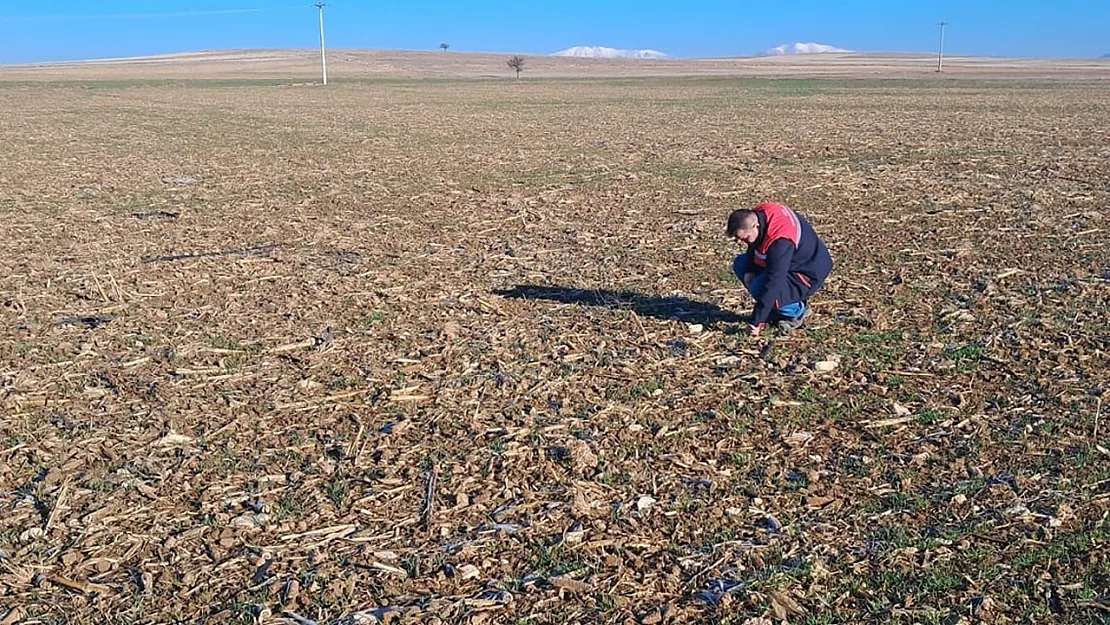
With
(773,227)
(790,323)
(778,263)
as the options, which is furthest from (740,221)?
(790,323)

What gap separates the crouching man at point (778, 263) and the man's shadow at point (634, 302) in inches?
17.8

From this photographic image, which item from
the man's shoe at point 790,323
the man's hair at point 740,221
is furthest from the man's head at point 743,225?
the man's shoe at point 790,323

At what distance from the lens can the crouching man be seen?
6711 millimetres

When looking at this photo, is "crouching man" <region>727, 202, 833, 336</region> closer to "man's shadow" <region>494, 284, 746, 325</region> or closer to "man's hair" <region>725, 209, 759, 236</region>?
"man's hair" <region>725, 209, 759, 236</region>

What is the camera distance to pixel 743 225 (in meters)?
6.57

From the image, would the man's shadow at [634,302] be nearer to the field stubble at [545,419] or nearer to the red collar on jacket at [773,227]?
the field stubble at [545,419]

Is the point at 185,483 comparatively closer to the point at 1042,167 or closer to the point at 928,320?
the point at 928,320

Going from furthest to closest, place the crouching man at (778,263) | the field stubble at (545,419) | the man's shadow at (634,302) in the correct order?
the man's shadow at (634,302) < the crouching man at (778,263) < the field stubble at (545,419)

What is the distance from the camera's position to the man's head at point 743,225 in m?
6.55

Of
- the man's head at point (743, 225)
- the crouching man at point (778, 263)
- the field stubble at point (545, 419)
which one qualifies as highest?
the man's head at point (743, 225)

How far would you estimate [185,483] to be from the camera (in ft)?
15.6

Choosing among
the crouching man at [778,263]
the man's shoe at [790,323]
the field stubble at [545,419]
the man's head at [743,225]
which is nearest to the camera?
the field stubble at [545,419]

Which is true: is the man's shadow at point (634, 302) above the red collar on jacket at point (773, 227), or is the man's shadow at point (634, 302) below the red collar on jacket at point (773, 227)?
below

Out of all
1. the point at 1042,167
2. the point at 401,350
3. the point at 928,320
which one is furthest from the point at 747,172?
the point at 401,350
